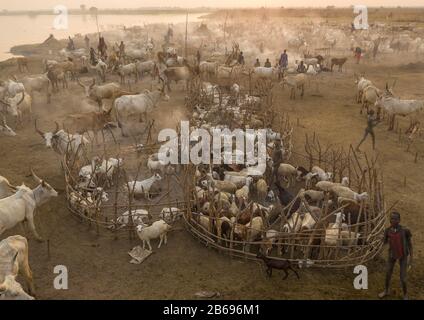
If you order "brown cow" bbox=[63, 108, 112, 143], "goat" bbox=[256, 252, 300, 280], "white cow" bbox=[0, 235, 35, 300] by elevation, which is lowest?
"goat" bbox=[256, 252, 300, 280]

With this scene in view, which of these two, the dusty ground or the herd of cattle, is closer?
the dusty ground

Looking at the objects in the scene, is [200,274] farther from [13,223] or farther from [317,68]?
[317,68]

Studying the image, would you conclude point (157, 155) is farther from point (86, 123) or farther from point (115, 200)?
point (86, 123)

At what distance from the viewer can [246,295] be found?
6836 mm

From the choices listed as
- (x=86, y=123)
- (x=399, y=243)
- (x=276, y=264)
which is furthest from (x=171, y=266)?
(x=86, y=123)

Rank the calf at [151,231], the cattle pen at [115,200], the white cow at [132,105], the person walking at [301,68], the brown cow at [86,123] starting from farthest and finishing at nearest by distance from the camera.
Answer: the person walking at [301,68], the white cow at [132,105], the brown cow at [86,123], the cattle pen at [115,200], the calf at [151,231]

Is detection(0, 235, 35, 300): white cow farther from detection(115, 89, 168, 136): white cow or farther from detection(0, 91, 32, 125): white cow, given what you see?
detection(0, 91, 32, 125): white cow

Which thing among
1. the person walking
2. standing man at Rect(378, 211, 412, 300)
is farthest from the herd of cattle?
standing man at Rect(378, 211, 412, 300)

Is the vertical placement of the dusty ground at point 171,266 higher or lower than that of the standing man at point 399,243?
lower

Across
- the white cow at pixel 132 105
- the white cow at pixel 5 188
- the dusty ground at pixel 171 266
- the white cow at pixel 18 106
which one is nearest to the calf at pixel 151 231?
the dusty ground at pixel 171 266

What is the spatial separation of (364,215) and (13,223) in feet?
22.5

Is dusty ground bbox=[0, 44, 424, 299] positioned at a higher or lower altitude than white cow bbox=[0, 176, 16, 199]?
lower

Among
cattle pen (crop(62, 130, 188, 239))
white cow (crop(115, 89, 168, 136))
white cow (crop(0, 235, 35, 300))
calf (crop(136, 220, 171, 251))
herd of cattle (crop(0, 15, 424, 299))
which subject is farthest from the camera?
white cow (crop(115, 89, 168, 136))

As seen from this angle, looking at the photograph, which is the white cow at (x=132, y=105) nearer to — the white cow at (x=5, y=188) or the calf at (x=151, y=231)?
the white cow at (x=5, y=188)
